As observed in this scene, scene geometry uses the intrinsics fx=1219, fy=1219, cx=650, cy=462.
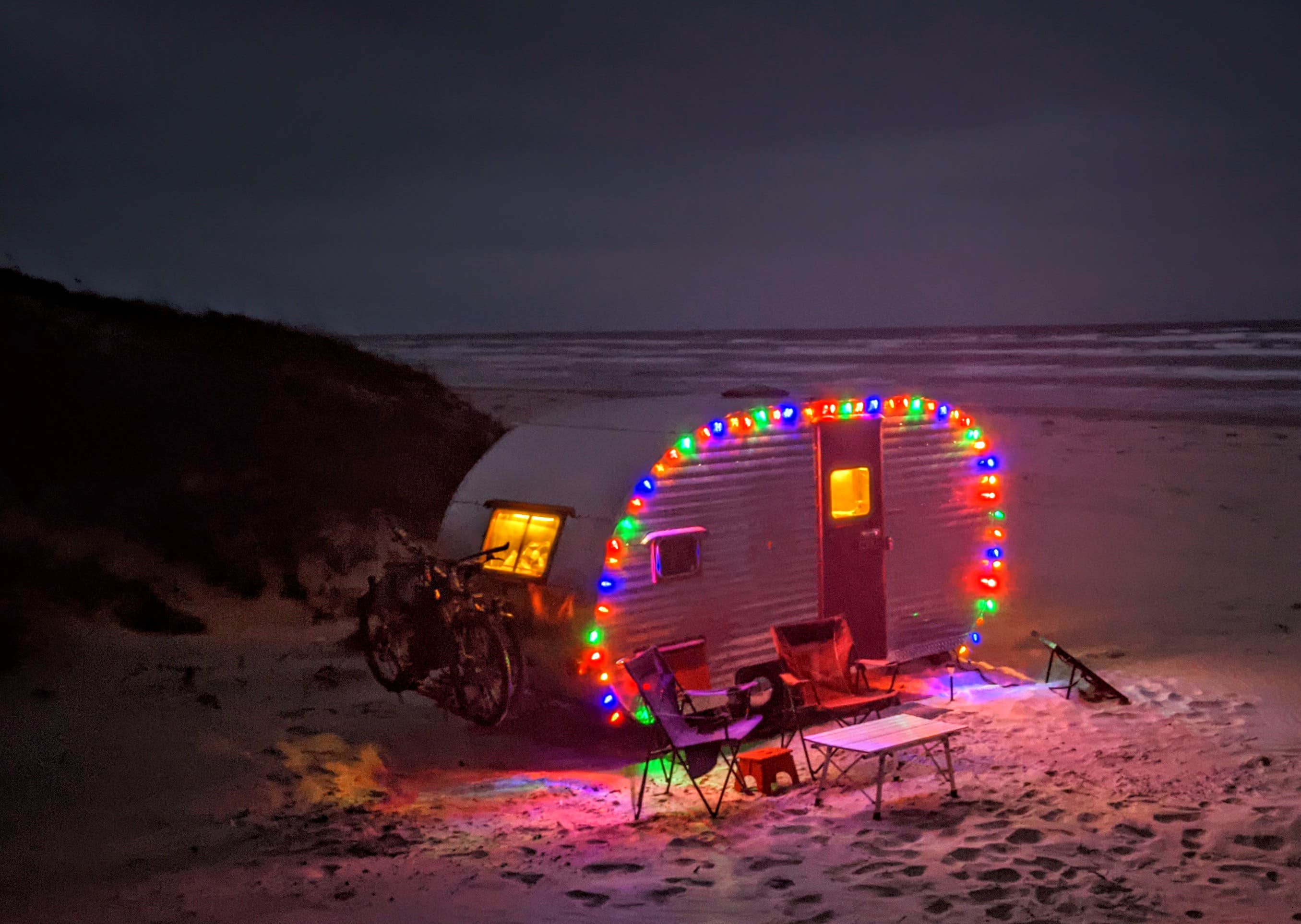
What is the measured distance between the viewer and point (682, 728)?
324 inches

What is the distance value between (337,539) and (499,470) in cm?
537

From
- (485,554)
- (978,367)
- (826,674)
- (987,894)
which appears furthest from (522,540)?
(978,367)

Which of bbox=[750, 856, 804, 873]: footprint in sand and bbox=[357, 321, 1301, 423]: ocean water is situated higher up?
bbox=[357, 321, 1301, 423]: ocean water

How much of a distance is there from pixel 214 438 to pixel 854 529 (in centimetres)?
989

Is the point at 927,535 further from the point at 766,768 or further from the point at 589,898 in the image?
the point at 589,898

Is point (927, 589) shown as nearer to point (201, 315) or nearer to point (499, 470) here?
point (499, 470)

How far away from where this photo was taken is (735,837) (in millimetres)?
7070

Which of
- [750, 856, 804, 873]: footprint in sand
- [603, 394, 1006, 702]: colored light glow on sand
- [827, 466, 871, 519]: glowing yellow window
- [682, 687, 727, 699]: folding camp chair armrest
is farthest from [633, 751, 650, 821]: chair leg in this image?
[827, 466, 871, 519]: glowing yellow window

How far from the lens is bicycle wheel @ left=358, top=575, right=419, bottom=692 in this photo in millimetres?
9586

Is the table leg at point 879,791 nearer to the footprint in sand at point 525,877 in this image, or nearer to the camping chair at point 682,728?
the camping chair at point 682,728

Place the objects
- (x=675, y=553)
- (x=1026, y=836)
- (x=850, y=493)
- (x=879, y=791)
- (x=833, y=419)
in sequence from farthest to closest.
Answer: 1. (x=850, y=493)
2. (x=833, y=419)
3. (x=675, y=553)
4. (x=879, y=791)
5. (x=1026, y=836)

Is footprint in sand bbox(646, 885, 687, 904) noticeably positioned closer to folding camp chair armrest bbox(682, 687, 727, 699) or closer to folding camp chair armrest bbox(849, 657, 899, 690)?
folding camp chair armrest bbox(682, 687, 727, 699)

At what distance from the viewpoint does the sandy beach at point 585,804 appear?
20.0 feet

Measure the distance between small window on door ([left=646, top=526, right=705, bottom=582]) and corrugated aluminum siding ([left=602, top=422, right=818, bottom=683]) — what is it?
4cm
